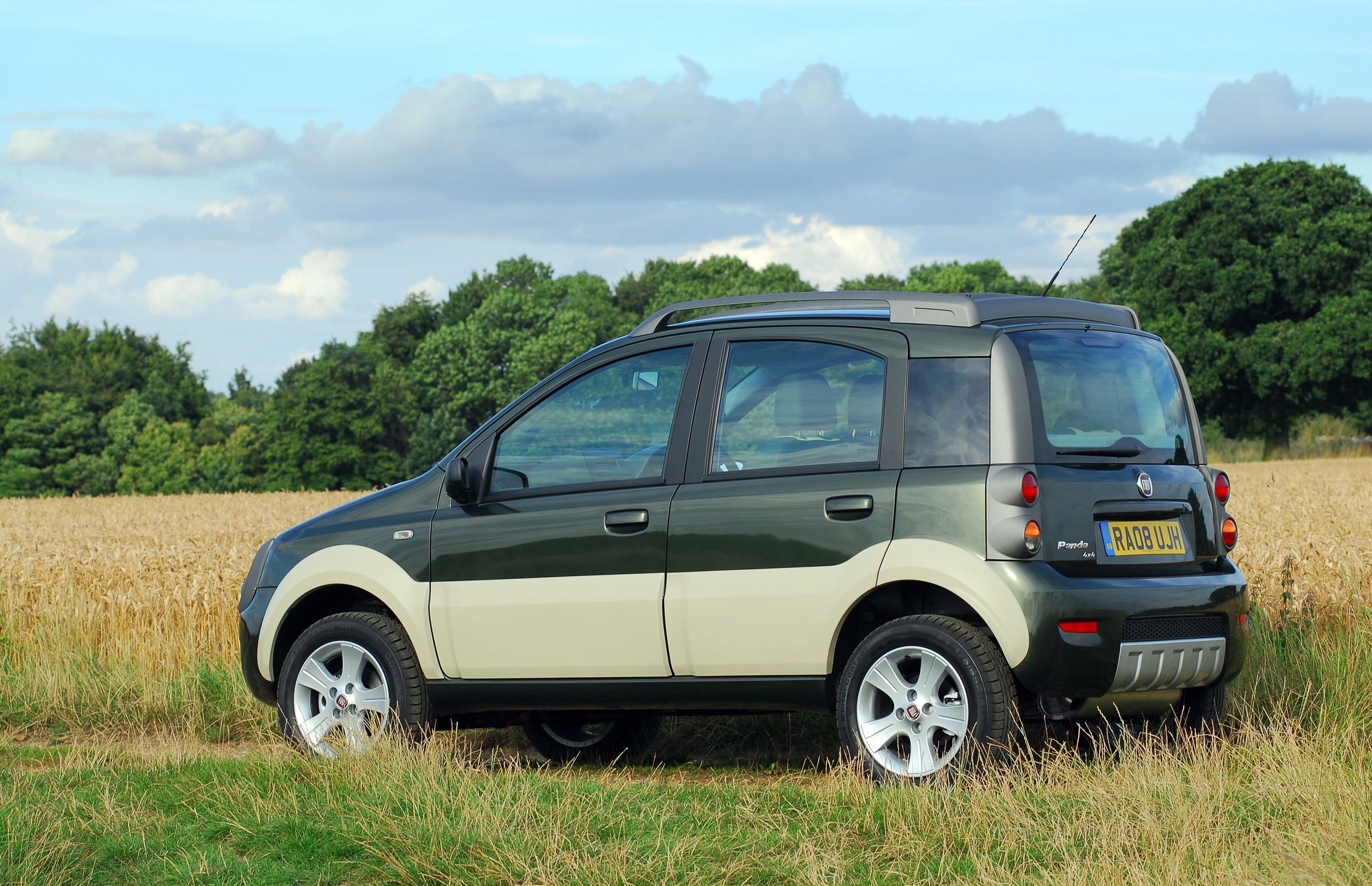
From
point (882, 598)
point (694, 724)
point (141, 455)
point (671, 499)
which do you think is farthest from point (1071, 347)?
point (141, 455)

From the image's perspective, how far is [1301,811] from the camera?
475cm

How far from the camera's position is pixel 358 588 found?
7336mm

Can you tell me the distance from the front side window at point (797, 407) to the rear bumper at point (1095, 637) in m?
0.89

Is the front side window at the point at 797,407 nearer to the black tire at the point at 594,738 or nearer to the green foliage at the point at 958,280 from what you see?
the black tire at the point at 594,738

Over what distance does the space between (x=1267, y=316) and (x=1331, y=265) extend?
280 centimetres

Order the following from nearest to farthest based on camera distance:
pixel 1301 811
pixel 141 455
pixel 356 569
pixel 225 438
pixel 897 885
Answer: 1. pixel 897 885
2. pixel 1301 811
3. pixel 356 569
4. pixel 141 455
5. pixel 225 438

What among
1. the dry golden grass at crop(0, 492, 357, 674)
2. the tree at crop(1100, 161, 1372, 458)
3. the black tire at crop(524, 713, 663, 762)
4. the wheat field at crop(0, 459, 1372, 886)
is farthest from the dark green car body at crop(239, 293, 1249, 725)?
the tree at crop(1100, 161, 1372, 458)

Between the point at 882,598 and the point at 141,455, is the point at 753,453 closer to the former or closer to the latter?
A: the point at 882,598

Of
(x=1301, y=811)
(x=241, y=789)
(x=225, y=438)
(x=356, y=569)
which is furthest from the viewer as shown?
(x=225, y=438)

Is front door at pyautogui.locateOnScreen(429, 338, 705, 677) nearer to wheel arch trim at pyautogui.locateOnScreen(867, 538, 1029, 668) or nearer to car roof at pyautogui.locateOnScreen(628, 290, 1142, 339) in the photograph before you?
car roof at pyautogui.locateOnScreen(628, 290, 1142, 339)

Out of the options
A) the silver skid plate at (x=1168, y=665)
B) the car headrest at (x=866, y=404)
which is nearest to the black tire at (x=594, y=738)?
the car headrest at (x=866, y=404)

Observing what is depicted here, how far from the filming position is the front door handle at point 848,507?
5895 mm

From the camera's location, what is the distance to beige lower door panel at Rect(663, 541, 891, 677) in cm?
593

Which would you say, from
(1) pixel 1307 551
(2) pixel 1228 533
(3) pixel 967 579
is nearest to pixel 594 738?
(3) pixel 967 579
